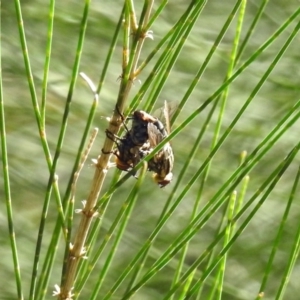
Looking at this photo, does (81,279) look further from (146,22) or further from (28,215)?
(28,215)

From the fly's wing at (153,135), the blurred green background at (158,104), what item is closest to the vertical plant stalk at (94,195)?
the fly's wing at (153,135)

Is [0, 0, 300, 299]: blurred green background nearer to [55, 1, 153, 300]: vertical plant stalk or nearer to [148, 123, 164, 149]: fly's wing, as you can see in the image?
[148, 123, 164, 149]: fly's wing

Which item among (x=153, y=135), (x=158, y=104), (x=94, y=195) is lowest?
(x=94, y=195)

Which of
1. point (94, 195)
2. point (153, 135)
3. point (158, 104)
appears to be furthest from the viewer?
point (158, 104)

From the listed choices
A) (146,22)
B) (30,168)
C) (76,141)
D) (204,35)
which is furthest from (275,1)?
(146,22)

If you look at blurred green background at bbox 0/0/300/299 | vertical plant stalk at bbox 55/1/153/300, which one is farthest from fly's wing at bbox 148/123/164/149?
blurred green background at bbox 0/0/300/299

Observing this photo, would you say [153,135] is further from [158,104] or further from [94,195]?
[158,104]

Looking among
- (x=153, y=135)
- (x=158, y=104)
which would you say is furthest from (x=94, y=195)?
(x=158, y=104)

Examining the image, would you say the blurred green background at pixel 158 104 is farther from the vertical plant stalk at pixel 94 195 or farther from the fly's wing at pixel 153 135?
the vertical plant stalk at pixel 94 195
